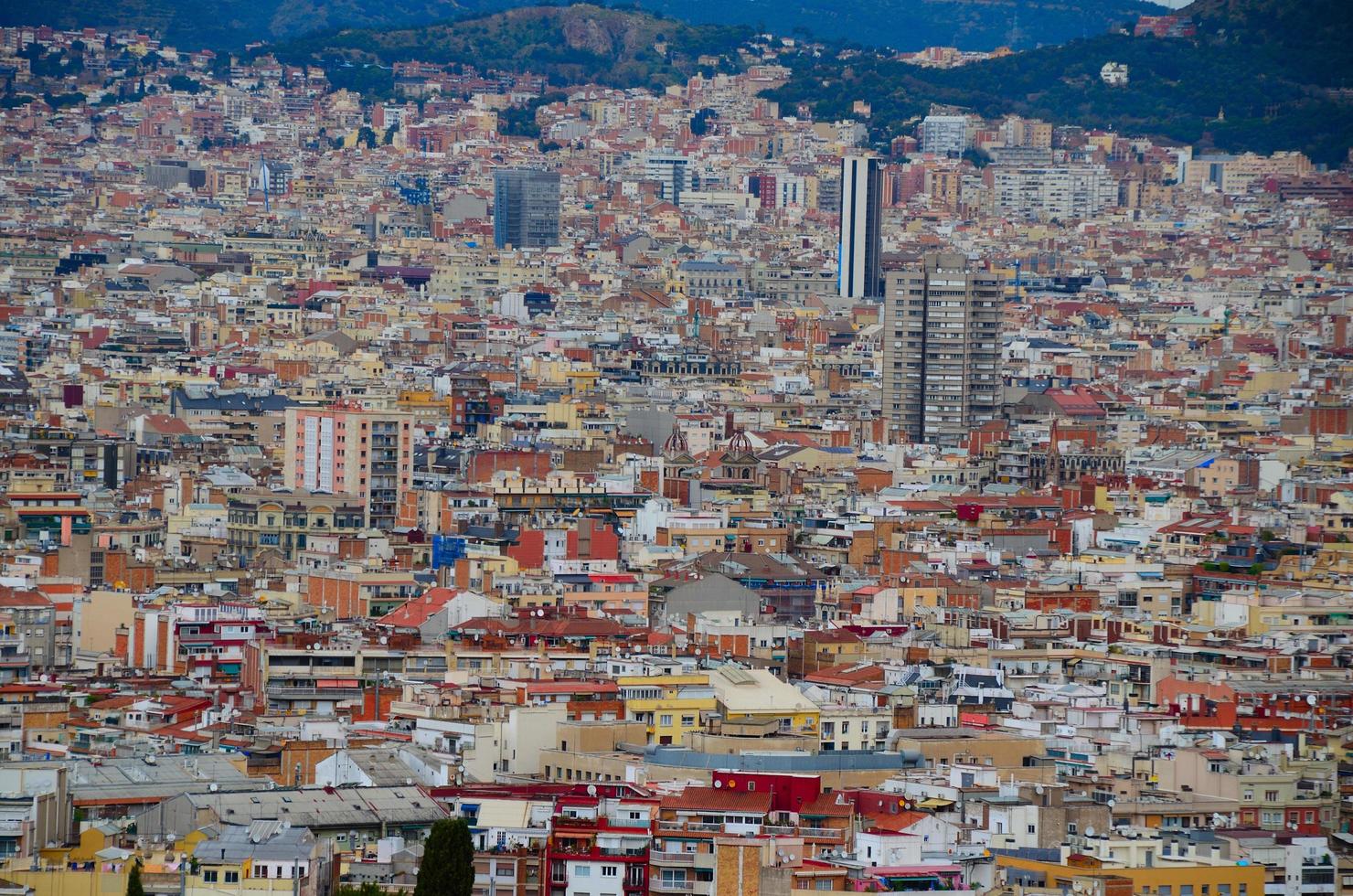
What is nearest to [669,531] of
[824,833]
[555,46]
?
[824,833]

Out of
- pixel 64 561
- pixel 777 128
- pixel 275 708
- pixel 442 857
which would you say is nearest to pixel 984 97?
pixel 777 128

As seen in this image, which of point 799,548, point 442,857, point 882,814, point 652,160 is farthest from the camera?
point 652,160

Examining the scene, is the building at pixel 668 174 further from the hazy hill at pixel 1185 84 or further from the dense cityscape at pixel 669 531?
the hazy hill at pixel 1185 84

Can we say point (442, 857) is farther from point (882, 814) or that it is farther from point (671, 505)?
point (671, 505)

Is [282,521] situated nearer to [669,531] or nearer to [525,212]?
[669,531]

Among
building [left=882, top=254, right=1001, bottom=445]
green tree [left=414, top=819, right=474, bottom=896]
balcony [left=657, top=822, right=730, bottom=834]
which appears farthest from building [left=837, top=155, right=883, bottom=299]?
green tree [left=414, top=819, right=474, bottom=896]
